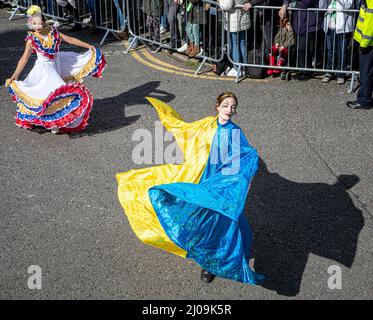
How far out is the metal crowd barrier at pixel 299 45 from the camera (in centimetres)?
1107

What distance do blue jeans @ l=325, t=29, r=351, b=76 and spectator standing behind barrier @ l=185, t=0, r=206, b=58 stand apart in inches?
83.8

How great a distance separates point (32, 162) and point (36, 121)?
0.84m

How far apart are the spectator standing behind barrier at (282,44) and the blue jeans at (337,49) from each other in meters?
0.58

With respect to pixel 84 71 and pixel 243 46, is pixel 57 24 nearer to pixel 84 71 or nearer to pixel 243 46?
pixel 243 46

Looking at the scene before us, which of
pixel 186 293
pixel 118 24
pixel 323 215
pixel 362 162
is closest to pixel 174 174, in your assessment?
pixel 186 293

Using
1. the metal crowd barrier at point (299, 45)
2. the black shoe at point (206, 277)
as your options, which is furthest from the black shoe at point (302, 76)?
the black shoe at point (206, 277)

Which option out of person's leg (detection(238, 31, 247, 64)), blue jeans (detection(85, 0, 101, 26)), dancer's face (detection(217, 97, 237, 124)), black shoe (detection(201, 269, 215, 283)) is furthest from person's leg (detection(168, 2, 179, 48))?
black shoe (detection(201, 269, 215, 283))

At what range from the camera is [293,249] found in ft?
22.6

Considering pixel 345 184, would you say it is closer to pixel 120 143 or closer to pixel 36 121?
pixel 120 143

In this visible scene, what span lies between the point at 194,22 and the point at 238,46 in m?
0.98

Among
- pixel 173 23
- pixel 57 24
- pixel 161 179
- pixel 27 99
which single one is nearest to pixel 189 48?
pixel 173 23

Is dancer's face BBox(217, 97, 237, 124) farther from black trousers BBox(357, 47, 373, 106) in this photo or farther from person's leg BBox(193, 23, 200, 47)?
person's leg BBox(193, 23, 200, 47)

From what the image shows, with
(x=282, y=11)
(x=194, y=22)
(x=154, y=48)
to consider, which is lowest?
(x=154, y=48)

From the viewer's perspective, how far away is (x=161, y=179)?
6.68 meters
